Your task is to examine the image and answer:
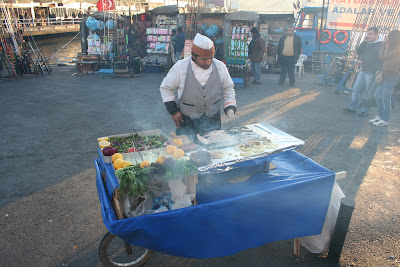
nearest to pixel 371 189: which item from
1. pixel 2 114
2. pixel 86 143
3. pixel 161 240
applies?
pixel 161 240

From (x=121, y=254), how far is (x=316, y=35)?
13.8 m

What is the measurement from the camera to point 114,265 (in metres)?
2.79

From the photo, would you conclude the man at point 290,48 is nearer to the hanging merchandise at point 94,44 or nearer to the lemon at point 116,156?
the hanging merchandise at point 94,44

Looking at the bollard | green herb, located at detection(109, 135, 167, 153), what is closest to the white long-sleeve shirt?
green herb, located at detection(109, 135, 167, 153)

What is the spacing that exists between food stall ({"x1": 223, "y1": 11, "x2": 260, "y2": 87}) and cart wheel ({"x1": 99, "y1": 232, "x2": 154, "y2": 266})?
855cm

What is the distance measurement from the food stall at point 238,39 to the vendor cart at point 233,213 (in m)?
8.33

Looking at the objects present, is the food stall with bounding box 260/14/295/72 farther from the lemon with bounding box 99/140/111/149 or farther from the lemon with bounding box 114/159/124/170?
the lemon with bounding box 114/159/124/170

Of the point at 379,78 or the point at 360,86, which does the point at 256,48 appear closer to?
the point at 360,86

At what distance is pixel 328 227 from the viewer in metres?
2.94

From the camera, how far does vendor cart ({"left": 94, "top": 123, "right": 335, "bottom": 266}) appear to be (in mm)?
2332

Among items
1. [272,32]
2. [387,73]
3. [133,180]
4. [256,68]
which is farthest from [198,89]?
[272,32]

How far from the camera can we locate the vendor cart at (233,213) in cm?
233

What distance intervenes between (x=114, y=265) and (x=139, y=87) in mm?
8629

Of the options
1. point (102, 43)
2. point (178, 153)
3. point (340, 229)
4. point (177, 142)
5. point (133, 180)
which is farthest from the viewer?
point (102, 43)
